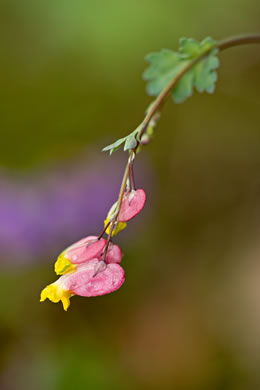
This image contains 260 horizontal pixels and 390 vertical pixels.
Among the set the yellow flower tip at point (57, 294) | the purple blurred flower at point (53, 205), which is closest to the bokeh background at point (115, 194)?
the purple blurred flower at point (53, 205)

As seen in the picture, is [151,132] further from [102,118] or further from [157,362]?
[102,118]

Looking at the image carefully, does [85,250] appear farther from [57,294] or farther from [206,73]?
[206,73]

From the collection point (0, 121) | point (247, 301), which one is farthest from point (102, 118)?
point (247, 301)

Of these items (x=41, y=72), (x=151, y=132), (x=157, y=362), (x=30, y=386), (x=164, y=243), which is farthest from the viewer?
(x=41, y=72)

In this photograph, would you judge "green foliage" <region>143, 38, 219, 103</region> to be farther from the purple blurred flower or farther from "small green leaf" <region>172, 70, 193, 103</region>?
the purple blurred flower

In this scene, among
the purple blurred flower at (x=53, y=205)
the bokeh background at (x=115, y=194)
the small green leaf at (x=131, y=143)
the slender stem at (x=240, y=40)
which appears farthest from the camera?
the purple blurred flower at (x=53, y=205)

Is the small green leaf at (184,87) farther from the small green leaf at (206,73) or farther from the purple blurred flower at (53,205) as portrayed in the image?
the purple blurred flower at (53,205)

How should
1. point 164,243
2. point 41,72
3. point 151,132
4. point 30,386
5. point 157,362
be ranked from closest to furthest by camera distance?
point 151,132, point 30,386, point 157,362, point 164,243, point 41,72
